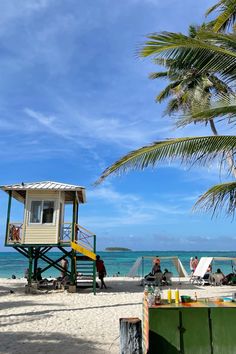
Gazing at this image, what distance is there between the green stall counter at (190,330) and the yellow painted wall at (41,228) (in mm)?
11436

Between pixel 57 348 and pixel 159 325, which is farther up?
pixel 159 325

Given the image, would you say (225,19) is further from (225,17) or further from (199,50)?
(199,50)

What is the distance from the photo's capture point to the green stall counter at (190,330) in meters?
5.35

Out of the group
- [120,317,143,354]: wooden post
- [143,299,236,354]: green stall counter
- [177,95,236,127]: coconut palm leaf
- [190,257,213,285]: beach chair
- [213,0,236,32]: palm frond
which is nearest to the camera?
[120,317,143,354]: wooden post

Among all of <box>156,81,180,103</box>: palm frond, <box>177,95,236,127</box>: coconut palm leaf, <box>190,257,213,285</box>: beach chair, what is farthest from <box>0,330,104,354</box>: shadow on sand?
<box>156,81,180,103</box>: palm frond

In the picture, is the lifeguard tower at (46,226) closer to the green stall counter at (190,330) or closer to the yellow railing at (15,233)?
the yellow railing at (15,233)

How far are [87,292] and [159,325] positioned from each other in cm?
1162

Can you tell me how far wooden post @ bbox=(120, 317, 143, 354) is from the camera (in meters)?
3.86

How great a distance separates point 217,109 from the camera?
6160 mm

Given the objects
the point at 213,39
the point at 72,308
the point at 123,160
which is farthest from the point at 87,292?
the point at 213,39

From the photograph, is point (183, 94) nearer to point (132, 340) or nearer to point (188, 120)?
point (188, 120)

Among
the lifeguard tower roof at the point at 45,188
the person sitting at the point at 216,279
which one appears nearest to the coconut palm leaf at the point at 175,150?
the lifeguard tower roof at the point at 45,188

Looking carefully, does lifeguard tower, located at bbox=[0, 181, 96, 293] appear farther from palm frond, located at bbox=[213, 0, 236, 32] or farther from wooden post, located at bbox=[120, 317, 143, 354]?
wooden post, located at bbox=[120, 317, 143, 354]

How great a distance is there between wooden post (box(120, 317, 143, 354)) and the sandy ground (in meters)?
3.23
